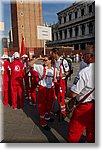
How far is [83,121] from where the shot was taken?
221 centimetres

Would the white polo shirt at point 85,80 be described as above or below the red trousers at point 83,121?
above

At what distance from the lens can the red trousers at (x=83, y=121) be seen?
217cm

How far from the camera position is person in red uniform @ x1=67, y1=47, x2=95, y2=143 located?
2055 mm

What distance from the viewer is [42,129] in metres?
3.42

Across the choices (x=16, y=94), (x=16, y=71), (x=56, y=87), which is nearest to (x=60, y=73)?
(x=56, y=87)

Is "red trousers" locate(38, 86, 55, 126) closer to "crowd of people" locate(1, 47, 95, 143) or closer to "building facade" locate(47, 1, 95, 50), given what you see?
"crowd of people" locate(1, 47, 95, 143)

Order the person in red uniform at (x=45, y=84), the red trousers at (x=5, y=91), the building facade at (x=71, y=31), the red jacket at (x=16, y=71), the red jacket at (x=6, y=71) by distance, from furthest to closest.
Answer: the building facade at (x=71, y=31), the red trousers at (x=5, y=91), the red jacket at (x=6, y=71), the red jacket at (x=16, y=71), the person in red uniform at (x=45, y=84)

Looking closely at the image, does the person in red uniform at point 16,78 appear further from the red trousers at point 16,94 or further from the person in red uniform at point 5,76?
the person in red uniform at point 5,76

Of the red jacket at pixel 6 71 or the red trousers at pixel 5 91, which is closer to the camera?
the red jacket at pixel 6 71

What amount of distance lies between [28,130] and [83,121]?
146cm

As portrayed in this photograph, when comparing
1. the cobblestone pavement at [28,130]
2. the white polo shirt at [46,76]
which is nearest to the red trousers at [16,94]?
the cobblestone pavement at [28,130]

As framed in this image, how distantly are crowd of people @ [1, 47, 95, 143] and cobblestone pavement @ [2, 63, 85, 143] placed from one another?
0.55ft

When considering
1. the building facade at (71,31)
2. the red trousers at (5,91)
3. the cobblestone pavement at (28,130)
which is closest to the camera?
the cobblestone pavement at (28,130)

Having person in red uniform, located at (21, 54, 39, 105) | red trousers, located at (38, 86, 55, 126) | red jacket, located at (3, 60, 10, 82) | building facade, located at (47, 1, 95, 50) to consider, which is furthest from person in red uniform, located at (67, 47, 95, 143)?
building facade, located at (47, 1, 95, 50)
